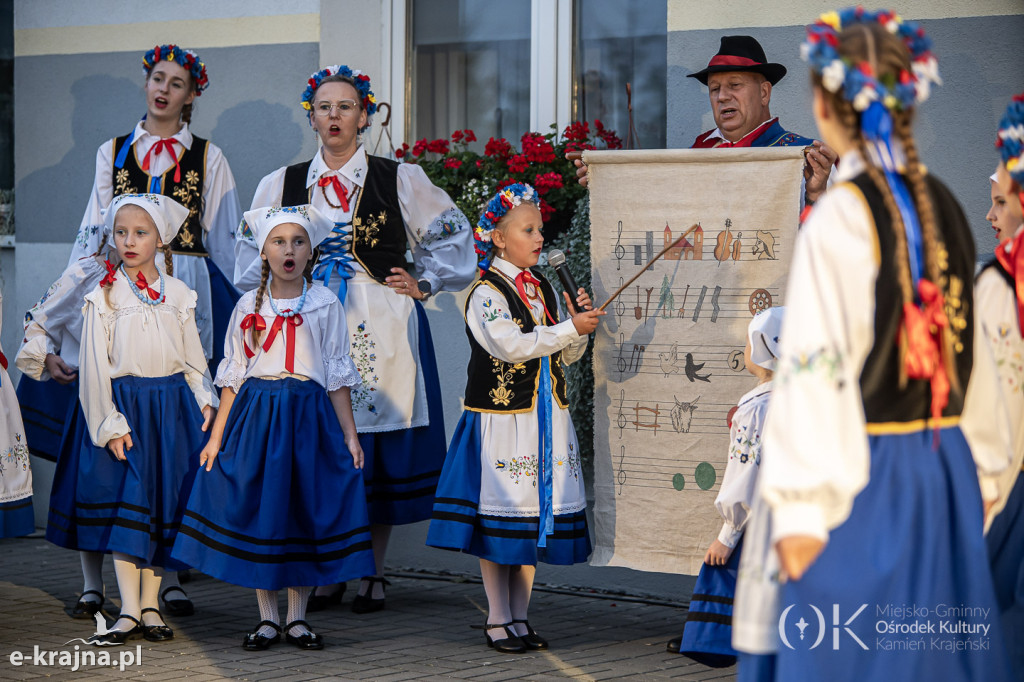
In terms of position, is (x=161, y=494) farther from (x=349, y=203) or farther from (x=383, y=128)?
(x=383, y=128)

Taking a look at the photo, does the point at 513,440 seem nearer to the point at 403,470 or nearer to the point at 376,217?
the point at 403,470

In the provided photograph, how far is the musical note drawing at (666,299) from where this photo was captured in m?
4.84

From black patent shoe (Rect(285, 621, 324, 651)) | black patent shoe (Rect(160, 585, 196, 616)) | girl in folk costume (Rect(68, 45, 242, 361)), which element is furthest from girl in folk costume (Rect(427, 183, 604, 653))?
girl in folk costume (Rect(68, 45, 242, 361))

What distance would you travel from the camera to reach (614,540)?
16.2 ft

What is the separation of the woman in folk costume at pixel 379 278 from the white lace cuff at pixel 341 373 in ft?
1.72

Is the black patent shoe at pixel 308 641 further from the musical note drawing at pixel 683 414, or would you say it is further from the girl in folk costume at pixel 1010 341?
the girl in folk costume at pixel 1010 341

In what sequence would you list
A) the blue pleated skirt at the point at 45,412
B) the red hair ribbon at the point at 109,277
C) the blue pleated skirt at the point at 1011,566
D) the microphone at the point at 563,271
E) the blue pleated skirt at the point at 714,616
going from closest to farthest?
1. the blue pleated skirt at the point at 1011,566
2. the blue pleated skirt at the point at 714,616
3. the microphone at the point at 563,271
4. the red hair ribbon at the point at 109,277
5. the blue pleated skirt at the point at 45,412

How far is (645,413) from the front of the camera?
4875 mm

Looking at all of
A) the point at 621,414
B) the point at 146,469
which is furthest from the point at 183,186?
the point at 621,414

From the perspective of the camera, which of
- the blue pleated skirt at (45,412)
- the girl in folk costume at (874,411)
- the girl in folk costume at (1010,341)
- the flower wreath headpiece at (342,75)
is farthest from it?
the blue pleated skirt at (45,412)

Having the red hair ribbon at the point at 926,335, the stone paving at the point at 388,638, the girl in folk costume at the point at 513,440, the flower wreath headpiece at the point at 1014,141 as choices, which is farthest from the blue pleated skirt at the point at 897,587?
the girl in folk costume at the point at 513,440

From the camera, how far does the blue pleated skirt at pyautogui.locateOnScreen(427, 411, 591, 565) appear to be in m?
4.85

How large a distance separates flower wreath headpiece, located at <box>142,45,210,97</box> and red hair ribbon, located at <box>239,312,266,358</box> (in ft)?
6.21

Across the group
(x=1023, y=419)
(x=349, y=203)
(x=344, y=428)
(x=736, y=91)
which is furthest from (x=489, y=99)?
(x=1023, y=419)
